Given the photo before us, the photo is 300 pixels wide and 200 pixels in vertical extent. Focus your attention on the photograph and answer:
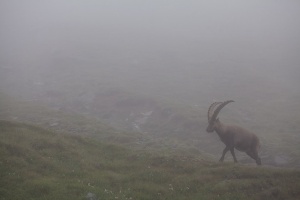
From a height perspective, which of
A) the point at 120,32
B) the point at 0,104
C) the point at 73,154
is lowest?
the point at 0,104

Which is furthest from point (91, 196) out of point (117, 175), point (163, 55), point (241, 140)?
point (163, 55)

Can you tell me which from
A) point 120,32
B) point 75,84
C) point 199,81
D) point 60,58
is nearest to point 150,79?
point 199,81

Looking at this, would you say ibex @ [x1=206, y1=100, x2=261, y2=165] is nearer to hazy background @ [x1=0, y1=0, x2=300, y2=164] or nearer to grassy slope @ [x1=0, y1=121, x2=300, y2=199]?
grassy slope @ [x1=0, y1=121, x2=300, y2=199]

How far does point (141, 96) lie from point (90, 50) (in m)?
48.4

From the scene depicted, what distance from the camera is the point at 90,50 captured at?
104m

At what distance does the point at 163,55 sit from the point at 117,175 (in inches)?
3182

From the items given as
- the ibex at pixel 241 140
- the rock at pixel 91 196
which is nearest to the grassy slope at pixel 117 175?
the rock at pixel 91 196

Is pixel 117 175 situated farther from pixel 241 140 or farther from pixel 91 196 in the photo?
pixel 241 140

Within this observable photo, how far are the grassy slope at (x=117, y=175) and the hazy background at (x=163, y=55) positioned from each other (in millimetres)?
25174

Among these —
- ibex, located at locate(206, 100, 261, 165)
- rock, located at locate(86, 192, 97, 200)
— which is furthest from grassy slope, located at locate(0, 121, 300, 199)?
ibex, located at locate(206, 100, 261, 165)

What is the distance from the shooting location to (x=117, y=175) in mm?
19953

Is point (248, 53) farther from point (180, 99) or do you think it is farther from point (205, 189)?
point (205, 189)

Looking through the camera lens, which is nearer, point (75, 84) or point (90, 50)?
point (75, 84)

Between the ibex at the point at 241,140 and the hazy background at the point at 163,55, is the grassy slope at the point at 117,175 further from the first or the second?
the hazy background at the point at 163,55
